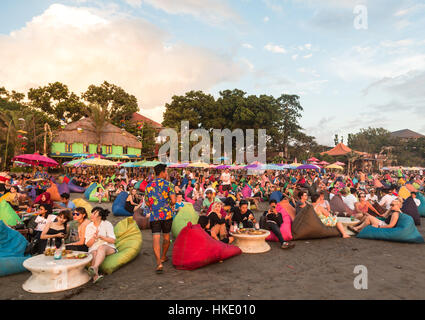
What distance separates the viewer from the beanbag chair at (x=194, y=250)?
4.76 m

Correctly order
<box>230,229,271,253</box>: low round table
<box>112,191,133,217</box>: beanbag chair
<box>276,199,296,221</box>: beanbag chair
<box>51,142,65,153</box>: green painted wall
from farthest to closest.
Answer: <box>51,142,65,153</box>: green painted wall < <box>112,191,133,217</box>: beanbag chair < <box>276,199,296,221</box>: beanbag chair < <box>230,229,271,253</box>: low round table

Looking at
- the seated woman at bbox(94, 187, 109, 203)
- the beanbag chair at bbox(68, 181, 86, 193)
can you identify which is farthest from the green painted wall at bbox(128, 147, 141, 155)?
the seated woman at bbox(94, 187, 109, 203)

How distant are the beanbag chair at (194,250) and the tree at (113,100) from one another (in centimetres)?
4037

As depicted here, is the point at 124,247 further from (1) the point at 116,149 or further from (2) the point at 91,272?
(1) the point at 116,149

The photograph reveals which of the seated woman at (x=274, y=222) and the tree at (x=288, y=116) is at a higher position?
the tree at (x=288, y=116)

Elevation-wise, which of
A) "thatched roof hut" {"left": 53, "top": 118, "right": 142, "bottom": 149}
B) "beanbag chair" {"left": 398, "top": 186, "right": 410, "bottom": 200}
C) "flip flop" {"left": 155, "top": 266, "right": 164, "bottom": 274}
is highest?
"thatched roof hut" {"left": 53, "top": 118, "right": 142, "bottom": 149}

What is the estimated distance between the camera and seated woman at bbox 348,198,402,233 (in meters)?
6.63

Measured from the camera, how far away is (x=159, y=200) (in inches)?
190

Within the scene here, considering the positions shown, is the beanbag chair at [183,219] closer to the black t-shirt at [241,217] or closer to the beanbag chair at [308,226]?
the black t-shirt at [241,217]

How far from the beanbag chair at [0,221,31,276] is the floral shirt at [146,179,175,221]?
2228mm

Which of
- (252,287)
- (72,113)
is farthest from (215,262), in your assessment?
(72,113)

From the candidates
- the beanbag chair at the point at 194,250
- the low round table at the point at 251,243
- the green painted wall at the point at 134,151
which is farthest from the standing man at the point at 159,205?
the green painted wall at the point at 134,151

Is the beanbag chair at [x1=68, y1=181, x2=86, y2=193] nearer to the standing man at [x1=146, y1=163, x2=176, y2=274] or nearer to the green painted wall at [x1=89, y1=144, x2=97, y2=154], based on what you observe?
the standing man at [x1=146, y1=163, x2=176, y2=274]
